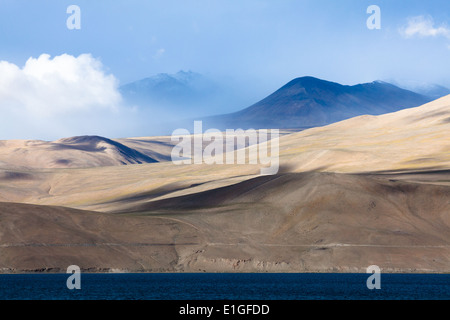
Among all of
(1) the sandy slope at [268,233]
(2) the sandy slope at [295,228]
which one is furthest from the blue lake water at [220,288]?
(2) the sandy slope at [295,228]

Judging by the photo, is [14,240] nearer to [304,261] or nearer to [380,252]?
[304,261]

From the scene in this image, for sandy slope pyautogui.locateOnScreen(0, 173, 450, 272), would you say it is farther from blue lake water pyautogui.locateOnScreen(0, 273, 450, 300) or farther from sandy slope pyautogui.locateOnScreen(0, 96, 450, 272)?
blue lake water pyautogui.locateOnScreen(0, 273, 450, 300)

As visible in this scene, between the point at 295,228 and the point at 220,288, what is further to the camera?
the point at 295,228

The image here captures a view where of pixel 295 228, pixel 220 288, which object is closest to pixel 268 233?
pixel 295 228

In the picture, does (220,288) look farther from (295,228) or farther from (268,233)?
(295,228)

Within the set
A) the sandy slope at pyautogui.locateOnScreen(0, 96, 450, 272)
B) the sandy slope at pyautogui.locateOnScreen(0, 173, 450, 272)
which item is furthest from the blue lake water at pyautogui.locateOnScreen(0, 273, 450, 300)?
the sandy slope at pyautogui.locateOnScreen(0, 96, 450, 272)

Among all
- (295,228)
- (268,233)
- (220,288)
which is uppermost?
(295,228)

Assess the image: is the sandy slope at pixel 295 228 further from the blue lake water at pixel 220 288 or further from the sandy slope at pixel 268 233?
the blue lake water at pixel 220 288
